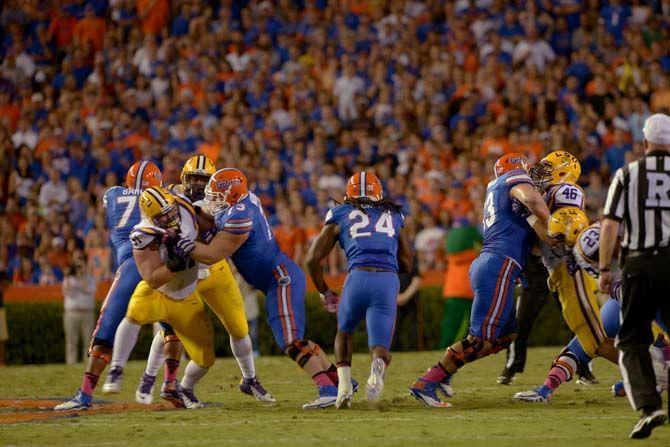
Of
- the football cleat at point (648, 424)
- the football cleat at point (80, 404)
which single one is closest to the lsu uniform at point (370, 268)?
the football cleat at point (80, 404)

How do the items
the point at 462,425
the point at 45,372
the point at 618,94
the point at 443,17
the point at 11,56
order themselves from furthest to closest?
1. the point at 11,56
2. the point at 443,17
3. the point at 618,94
4. the point at 45,372
5. the point at 462,425

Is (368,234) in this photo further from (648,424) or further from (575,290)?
(648,424)

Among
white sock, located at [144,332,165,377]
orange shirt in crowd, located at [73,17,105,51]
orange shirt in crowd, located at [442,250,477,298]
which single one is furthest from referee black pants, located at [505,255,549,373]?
orange shirt in crowd, located at [73,17,105,51]

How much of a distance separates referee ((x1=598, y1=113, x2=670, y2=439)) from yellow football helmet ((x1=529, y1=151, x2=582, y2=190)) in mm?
2524

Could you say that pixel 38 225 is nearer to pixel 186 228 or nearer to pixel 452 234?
pixel 452 234

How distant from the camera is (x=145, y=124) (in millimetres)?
19594

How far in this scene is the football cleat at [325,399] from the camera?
8875mm

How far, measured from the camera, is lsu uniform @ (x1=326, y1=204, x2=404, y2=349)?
8.86 meters

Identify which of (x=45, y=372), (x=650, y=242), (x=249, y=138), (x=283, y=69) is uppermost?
(x=283, y=69)

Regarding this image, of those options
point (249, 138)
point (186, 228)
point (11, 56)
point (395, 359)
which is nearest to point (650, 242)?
point (186, 228)

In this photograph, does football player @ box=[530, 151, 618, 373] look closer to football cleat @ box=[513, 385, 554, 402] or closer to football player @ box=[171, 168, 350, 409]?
football cleat @ box=[513, 385, 554, 402]

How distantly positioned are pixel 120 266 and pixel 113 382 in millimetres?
1046

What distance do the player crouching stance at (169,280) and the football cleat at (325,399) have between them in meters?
0.86

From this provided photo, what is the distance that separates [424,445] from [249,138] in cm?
1208
